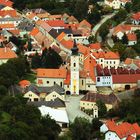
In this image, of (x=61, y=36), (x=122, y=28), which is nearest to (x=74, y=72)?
(x=61, y=36)

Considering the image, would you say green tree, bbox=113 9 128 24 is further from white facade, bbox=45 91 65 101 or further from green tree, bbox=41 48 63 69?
white facade, bbox=45 91 65 101

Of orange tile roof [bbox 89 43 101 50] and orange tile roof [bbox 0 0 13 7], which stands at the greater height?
orange tile roof [bbox 0 0 13 7]

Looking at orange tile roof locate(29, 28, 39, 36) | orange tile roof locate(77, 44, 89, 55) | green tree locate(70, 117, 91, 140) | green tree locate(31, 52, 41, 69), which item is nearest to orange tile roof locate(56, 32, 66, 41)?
orange tile roof locate(29, 28, 39, 36)

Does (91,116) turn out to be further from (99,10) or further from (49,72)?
(99,10)

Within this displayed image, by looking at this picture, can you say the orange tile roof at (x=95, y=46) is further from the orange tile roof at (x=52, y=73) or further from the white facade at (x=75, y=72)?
the white facade at (x=75, y=72)

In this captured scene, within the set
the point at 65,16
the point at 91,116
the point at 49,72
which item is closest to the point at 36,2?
the point at 65,16

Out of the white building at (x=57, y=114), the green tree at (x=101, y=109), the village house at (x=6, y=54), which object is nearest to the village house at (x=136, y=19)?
the village house at (x=6, y=54)
